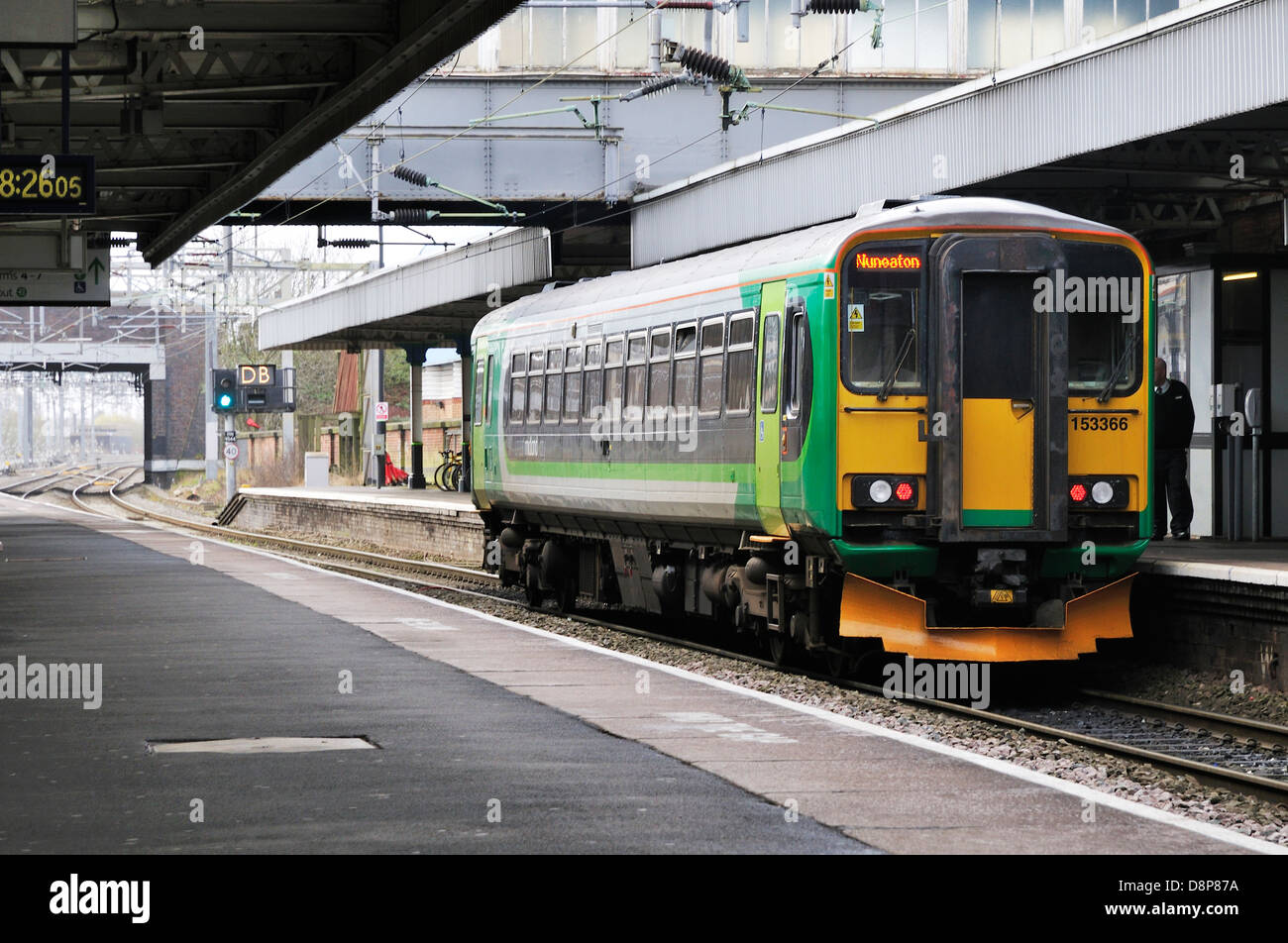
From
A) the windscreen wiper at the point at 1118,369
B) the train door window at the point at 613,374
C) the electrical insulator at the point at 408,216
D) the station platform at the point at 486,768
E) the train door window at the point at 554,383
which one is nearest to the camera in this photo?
the station platform at the point at 486,768

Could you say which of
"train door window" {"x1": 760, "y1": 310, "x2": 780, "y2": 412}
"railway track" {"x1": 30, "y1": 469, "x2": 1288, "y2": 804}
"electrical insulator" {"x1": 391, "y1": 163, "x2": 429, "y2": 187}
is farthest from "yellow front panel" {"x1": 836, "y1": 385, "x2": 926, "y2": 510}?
"electrical insulator" {"x1": 391, "y1": 163, "x2": 429, "y2": 187}

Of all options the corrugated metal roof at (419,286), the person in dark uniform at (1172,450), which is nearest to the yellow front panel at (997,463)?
the person in dark uniform at (1172,450)

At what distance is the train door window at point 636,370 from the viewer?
17.0 metres

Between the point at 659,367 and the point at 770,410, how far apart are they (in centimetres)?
253

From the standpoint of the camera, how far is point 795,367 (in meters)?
13.8

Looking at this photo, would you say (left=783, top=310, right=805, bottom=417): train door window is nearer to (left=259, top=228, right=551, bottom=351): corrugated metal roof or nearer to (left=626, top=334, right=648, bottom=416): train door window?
(left=626, top=334, right=648, bottom=416): train door window

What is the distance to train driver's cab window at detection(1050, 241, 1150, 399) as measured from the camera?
13.5 m

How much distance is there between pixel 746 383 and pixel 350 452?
58461mm

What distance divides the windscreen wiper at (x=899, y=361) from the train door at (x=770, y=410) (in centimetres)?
92

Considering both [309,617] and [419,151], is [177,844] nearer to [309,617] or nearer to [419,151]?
[309,617]

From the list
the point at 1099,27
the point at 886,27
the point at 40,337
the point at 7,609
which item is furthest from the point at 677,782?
the point at 40,337

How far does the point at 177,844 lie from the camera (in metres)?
7.53
